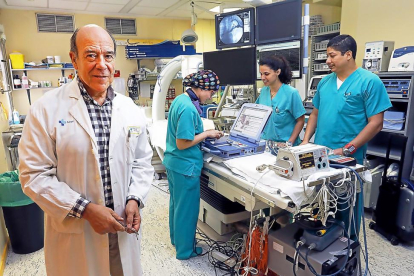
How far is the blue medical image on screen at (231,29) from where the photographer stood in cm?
287

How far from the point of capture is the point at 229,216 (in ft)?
7.72

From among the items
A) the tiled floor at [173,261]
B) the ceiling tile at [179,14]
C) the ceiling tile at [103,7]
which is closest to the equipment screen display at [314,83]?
the tiled floor at [173,261]

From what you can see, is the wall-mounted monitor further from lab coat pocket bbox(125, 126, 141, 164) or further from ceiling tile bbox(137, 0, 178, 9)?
ceiling tile bbox(137, 0, 178, 9)

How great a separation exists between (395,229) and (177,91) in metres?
5.20

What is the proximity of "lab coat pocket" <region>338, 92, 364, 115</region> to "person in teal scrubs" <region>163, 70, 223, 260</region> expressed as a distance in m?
0.88

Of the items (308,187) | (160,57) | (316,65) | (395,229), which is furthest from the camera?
(160,57)

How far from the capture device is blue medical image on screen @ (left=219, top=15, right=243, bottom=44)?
2.87 meters

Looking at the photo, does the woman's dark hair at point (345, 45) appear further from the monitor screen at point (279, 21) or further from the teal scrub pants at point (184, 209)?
the teal scrub pants at point (184, 209)

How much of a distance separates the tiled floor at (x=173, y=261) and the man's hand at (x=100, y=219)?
49.3 inches

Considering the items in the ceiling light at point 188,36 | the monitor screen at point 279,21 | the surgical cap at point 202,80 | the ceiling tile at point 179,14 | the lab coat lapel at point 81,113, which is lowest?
the lab coat lapel at point 81,113

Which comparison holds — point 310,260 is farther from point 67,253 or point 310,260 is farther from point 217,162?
point 67,253

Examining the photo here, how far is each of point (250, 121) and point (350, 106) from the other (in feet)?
2.29

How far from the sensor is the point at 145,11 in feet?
19.3

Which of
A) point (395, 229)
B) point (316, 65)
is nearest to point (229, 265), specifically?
point (395, 229)
